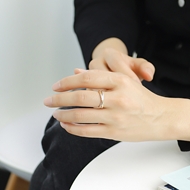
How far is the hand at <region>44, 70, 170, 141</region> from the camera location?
406 mm

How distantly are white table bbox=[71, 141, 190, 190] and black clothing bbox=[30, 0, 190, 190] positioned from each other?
0.10 ft

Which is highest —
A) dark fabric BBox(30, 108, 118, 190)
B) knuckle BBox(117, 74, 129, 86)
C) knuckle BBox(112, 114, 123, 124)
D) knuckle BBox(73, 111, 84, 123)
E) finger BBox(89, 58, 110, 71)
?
knuckle BBox(117, 74, 129, 86)

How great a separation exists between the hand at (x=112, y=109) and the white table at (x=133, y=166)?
0.04m

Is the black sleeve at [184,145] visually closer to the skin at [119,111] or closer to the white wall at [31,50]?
the skin at [119,111]

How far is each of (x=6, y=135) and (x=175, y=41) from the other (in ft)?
1.56

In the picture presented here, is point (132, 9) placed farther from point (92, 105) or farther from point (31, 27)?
point (92, 105)

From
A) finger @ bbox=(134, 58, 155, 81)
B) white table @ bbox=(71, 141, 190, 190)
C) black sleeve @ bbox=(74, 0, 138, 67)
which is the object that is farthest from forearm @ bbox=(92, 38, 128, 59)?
white table @ bbox=(71, 141, 190, 190)

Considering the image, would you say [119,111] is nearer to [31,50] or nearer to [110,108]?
[110,108]

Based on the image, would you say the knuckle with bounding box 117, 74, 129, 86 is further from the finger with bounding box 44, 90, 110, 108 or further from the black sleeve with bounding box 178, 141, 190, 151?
the black sleeve with bounding box 178, 141, 190, 151

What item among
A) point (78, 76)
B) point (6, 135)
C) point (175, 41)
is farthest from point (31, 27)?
point (78, 76)

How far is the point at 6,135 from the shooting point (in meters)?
0.86

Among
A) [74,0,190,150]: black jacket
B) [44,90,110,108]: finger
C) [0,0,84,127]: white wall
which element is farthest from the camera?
[0,0,84,127]: white wall

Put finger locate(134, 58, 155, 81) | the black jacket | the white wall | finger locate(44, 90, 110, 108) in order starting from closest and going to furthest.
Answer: finger locate(44, 90, 110, 108), finger locate(134, 58, 155, 81), the black jacket, the white wall

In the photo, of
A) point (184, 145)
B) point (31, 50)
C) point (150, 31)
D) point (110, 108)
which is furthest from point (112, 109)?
point (31, 50)
